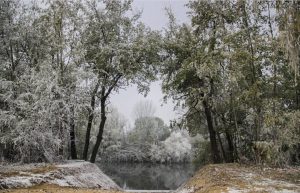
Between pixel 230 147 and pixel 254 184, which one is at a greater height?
pixel 230 147

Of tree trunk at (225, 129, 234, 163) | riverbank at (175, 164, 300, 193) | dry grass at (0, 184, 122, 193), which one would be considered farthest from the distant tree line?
dry grass at (0, 184, 122, 193)

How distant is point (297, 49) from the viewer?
37.5 ft

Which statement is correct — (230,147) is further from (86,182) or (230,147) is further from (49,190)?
(49,190)

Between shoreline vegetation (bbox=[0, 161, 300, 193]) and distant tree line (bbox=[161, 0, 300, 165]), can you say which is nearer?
shoreline vegetation (bbox=[0, 161, 300, 193])

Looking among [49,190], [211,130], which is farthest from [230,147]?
[49,190]

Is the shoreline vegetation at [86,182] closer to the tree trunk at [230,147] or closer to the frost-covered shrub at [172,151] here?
the tree trunk at [230,147]

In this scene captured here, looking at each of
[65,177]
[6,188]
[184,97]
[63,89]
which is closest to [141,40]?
[184,97]

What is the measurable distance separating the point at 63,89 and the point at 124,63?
6.14m

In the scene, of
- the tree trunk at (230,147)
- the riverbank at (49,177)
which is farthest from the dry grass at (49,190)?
the tree trunk at (230,147)

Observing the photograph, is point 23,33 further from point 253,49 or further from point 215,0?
point 253,49

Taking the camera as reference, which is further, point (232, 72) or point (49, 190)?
point (232, 72)

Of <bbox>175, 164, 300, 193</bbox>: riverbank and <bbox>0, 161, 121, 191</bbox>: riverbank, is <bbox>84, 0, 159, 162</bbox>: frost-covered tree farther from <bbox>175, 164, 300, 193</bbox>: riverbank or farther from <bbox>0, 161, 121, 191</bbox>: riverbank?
<bbox>175, 164, 300, 193</bbox>: riverbank

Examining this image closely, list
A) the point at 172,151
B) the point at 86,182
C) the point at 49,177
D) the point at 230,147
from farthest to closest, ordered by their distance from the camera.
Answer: the point at 172,151 < the point at 230,147 < the point at 86,182 < the point at 49,177

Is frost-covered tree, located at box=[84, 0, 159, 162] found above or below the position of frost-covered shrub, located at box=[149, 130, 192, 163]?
above
